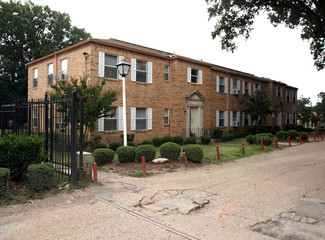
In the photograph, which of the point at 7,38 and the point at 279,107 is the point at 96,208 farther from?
the point at 279,107

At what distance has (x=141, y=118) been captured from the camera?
56.7 feet

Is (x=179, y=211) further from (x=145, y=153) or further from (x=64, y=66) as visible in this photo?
(x=64, y=66)

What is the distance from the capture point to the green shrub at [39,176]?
591 centimetres

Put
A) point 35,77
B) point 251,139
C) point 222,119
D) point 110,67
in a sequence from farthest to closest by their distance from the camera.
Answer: point 222,119 → point 35,77 → point 251,139 → point 110,67

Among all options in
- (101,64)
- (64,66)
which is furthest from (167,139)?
(64,66)

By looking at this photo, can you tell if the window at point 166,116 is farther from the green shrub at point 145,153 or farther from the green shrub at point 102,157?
the green shrub at point 102,157

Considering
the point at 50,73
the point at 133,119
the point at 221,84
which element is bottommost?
the point at 133,119

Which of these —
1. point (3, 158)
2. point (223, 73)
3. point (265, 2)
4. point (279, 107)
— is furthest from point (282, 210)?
point (279, 107)

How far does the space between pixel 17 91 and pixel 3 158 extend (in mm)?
26556

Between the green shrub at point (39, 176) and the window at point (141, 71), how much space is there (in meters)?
11.2

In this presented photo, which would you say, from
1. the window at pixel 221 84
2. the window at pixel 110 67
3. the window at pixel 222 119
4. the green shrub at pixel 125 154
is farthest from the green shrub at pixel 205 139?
the green shrub at pixel 125 154

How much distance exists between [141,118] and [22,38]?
765 inches

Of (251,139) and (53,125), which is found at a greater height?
(53,125)

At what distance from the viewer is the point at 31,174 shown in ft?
19.3
